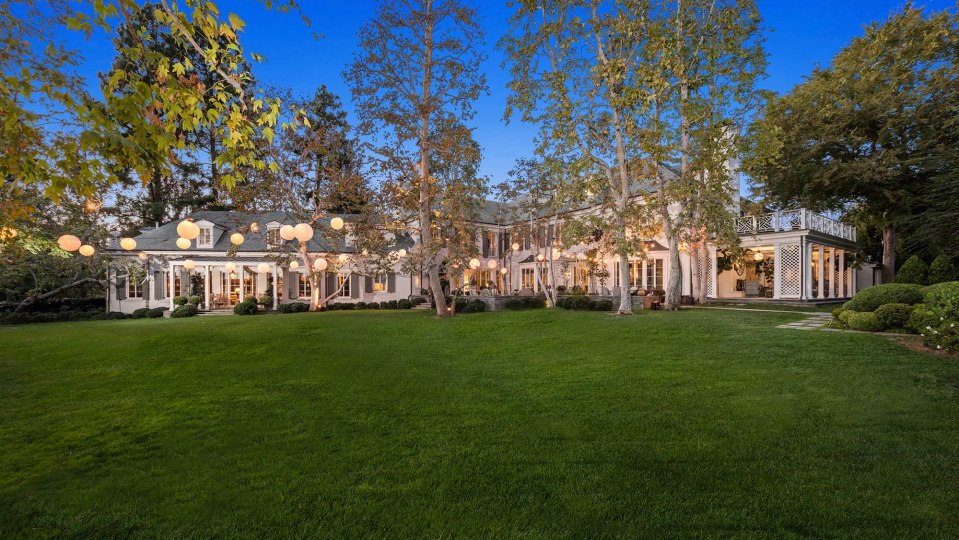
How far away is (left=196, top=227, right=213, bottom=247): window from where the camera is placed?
21.7 meters

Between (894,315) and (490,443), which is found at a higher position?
(894,315)

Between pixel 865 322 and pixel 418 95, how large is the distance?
13.4 metres

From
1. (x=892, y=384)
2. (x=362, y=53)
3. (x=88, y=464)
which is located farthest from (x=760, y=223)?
(x=88, y=464)

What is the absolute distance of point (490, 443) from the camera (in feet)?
13.1

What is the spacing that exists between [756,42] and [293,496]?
55.8ft

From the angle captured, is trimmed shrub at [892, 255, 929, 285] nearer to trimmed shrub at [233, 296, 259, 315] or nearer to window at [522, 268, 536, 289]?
window at [522, 268, 536, 289]

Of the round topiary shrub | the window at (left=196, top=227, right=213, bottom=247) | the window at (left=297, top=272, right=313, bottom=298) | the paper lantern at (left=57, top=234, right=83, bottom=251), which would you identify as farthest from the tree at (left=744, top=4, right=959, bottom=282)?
the window at (left=196, top=227, right=213, bottom=247)

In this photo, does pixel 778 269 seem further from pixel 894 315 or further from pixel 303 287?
pixel 303 287

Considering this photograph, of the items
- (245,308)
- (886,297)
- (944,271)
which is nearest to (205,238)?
(245,308)

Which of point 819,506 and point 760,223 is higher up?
point 760,223

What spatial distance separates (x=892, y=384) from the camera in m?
5.53

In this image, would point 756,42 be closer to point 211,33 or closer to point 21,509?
point 211,33

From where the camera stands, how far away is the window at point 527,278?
2647cm

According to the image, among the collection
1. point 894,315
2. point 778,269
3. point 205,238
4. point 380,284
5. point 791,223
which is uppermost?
point 791,223
